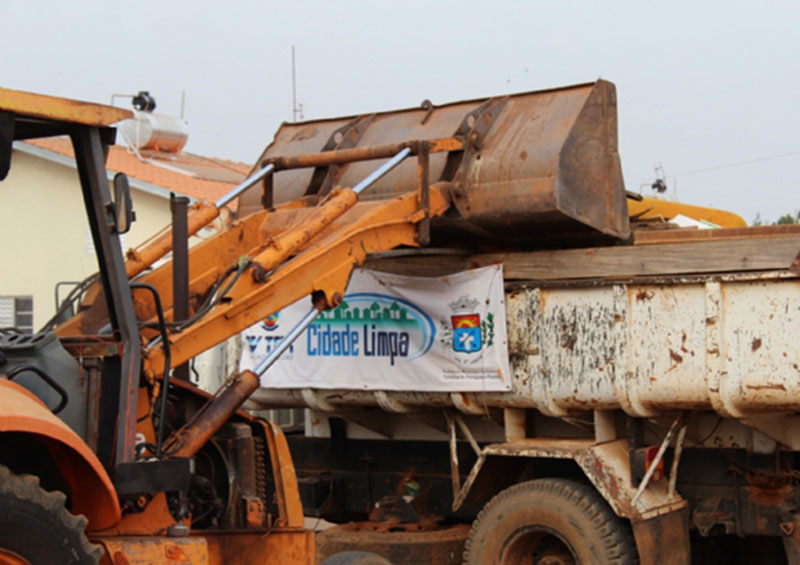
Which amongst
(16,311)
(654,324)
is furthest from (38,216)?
(16,311)

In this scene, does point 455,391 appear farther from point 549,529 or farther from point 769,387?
point 769,387

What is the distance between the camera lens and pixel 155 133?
20734 millimetres

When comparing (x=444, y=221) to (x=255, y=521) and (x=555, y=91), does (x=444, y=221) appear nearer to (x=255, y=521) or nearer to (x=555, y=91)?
(x=555, y=91)

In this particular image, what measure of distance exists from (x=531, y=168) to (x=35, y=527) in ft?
12.6

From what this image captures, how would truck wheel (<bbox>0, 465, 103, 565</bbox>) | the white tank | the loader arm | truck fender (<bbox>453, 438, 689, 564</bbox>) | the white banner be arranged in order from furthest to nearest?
the white tank, the white banner, truck fender (<bbox>453, 438, 689, 564</bbox>), the loader arm, truck wheel (<bbox>0, 465, 103, 565</bbox>)

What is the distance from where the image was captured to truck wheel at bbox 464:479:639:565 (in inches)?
256

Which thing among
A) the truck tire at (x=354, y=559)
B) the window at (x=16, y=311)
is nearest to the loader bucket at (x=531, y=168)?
the truck tire at (x=354, y=559)

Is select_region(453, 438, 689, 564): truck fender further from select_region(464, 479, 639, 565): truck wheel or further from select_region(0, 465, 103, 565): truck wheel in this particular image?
select_region(0, 465, 103, 565): truck wheel

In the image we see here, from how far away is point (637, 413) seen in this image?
6492 mm

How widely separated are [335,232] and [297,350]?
6.18 feet

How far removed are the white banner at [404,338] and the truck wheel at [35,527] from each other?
3.60 meters

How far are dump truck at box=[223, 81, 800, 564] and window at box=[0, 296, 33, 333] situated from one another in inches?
385

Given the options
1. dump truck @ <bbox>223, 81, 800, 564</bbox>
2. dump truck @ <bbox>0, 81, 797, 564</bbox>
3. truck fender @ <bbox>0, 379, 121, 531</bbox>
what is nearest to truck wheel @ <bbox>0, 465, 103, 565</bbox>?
truck fender @ <bbox>0, 379, 121, 531</bbox>

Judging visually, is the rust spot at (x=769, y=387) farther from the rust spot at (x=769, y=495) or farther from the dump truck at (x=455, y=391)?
the rust spot at (x=769, y=495)
